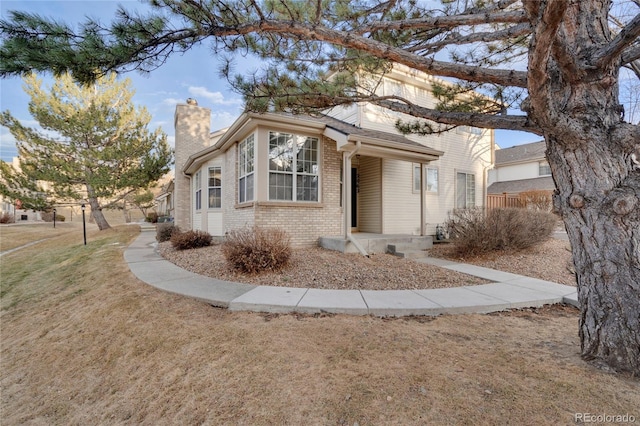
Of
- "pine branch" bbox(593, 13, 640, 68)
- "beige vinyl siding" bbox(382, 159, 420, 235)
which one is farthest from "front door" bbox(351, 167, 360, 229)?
"pine branch" bbox(593, 13, 640, 68)

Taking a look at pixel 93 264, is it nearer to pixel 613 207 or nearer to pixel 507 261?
pixel 613 207

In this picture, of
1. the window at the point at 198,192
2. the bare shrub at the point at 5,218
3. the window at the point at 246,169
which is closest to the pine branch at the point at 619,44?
the window at the point at 246,169

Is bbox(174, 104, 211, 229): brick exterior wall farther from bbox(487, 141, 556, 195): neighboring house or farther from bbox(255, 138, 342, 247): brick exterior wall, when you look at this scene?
bbox(487, 141, 556, 195): neighboring house

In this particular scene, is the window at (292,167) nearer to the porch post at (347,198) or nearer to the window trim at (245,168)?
the window trim at (245,168)

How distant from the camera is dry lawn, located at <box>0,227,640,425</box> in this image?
2066mm

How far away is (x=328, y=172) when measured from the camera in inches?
336

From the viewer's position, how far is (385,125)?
10.4 m

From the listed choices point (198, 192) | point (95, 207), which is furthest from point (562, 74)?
point (95, 207)

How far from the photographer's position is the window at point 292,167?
25.9 ft

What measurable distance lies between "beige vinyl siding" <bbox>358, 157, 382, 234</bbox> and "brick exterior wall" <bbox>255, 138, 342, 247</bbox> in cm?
183

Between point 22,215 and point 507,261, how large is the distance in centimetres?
4349

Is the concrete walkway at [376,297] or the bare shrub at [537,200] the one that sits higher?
the bare shrub at [537,200]

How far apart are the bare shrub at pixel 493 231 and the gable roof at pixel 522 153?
16.8 meters

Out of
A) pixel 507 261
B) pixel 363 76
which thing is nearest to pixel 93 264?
pixel 363 76
